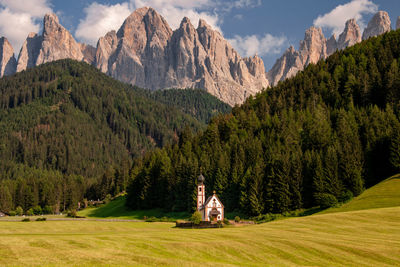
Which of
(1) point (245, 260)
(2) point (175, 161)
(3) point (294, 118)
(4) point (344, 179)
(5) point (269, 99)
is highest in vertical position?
(5) point (269, 99)

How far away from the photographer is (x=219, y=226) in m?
67.2

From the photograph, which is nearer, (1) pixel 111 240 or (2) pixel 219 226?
(1) pixel 111 240

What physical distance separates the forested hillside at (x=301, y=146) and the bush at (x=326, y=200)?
202mm

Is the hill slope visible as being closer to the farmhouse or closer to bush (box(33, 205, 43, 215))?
the farmhouse

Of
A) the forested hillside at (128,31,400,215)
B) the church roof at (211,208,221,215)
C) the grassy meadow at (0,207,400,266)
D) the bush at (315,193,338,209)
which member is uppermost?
the forested hillside at (128,31,400,215)

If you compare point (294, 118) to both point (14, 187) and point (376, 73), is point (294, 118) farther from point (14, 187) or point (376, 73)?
point (14, 187)

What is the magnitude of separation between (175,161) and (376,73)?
74497 millimetres

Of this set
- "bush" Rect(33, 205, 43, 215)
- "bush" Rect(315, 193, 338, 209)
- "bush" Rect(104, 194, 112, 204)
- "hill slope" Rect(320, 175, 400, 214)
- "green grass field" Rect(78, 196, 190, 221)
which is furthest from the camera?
"bush" Rect(104, 194, 112, 204)

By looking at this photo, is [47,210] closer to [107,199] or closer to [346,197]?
[107,199]

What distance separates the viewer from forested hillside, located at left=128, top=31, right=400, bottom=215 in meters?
84.5

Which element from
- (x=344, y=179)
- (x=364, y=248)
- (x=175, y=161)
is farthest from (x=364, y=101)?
(x=364, y=248)

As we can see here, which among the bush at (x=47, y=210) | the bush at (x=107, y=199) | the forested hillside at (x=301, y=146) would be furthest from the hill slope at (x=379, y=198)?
the bush at (x=47, y=210)

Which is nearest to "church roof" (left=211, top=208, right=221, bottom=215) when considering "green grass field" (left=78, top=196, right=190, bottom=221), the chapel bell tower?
the chapel bell tower

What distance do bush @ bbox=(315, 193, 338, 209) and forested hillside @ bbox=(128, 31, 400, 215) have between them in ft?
0.66
